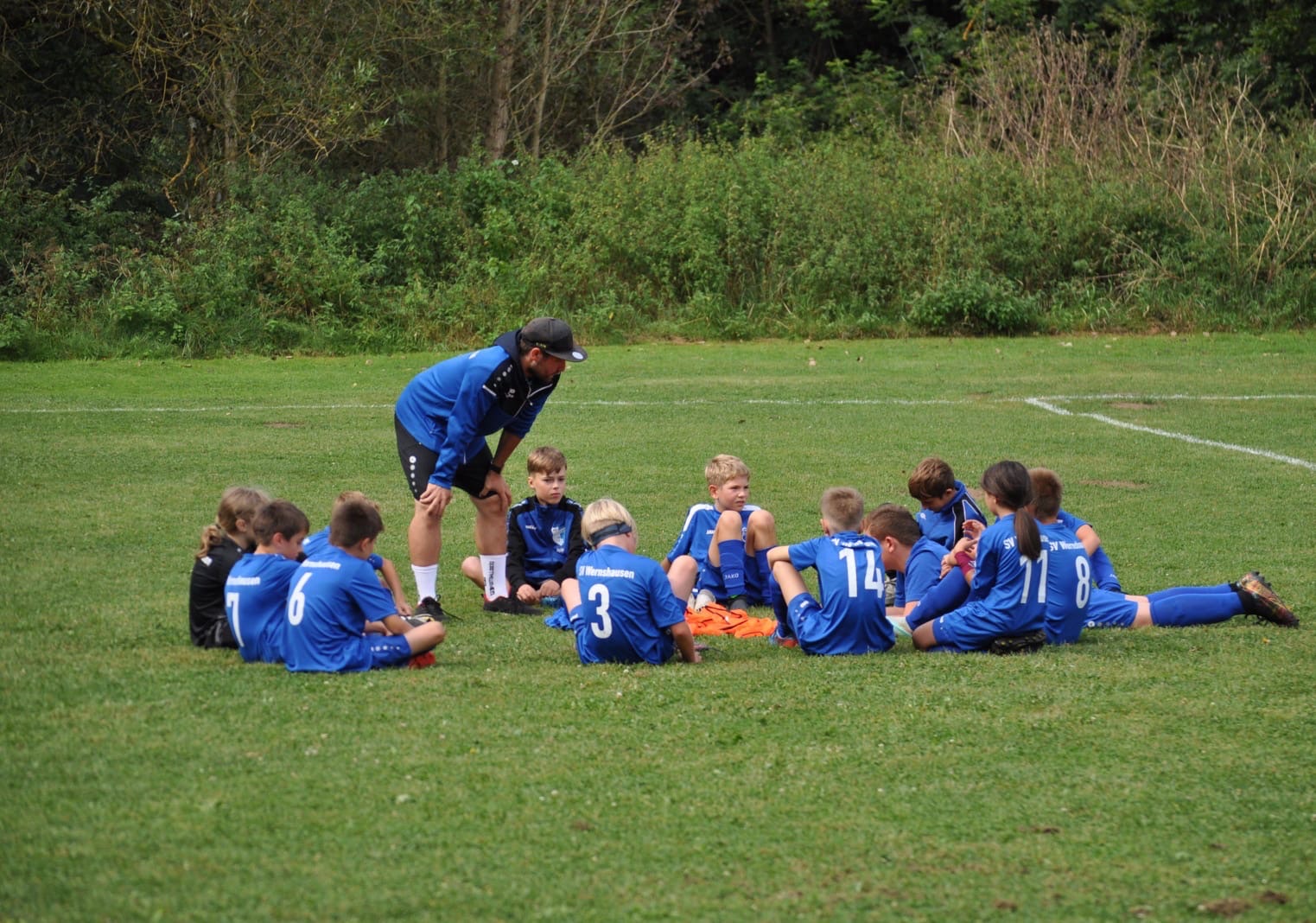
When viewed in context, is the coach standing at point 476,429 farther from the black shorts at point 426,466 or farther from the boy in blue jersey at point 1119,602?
the boy in blue jersey at point 1119,602

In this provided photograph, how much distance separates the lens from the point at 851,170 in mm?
23688

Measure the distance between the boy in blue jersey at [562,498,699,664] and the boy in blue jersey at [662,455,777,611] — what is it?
130 cm

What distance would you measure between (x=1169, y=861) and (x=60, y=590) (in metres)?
5.94

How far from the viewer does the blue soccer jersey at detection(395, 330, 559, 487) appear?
7.79 m

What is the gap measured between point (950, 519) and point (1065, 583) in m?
1.18

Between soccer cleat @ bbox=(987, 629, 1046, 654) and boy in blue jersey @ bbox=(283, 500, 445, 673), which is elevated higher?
boy in blue jersey @ bbox=(283, 500, 445, 673)

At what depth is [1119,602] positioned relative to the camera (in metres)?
7.81

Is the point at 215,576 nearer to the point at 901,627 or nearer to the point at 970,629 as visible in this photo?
the point at 901,627

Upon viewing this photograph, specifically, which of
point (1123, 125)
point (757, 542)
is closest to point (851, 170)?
point (1123, 125)

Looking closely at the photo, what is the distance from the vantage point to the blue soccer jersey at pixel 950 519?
27.1 feet

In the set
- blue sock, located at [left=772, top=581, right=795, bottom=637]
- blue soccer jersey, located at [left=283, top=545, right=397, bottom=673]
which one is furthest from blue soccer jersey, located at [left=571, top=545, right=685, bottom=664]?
blue soccer jersey, located at [left=283, top=545, right=397, bottom=673]

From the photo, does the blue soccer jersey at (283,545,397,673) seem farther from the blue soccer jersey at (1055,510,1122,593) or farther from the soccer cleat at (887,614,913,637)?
the blue soccer jersey at (1055,510,1122,593)

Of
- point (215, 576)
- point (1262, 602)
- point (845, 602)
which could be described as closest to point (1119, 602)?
point (1262, 602)

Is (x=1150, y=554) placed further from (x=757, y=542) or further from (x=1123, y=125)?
(x=1123, y=125)
